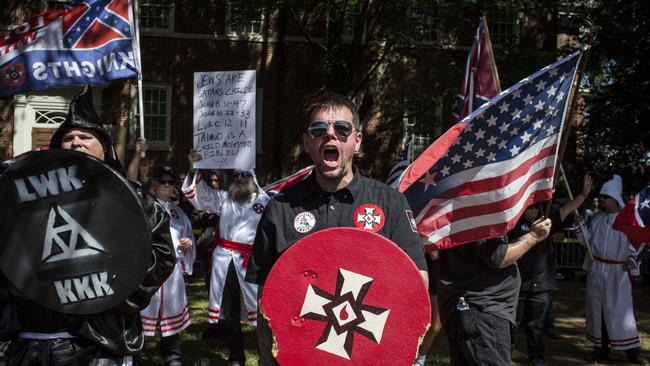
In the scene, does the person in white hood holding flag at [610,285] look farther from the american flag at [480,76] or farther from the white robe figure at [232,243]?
the white robe figure at [232,243]

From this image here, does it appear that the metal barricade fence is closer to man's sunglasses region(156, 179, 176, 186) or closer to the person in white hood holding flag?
the person in white hood holding flag

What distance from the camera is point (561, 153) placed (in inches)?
188

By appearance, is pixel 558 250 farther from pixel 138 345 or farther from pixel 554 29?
pixel 138 345

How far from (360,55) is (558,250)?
796 centimetres

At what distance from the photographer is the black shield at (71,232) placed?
3168mm

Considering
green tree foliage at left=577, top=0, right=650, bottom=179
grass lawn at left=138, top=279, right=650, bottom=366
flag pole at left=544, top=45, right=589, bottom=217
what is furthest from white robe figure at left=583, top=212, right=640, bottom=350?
green tree foliage at left=577, top=0, right=650, bottom=179

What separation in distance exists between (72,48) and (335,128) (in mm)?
4731

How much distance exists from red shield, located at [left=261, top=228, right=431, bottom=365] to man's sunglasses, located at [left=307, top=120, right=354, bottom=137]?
42 centimetres

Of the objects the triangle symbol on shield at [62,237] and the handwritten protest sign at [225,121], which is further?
the handwritten protest sign at [225,121]

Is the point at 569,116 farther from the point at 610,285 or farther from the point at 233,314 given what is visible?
the point at 610,285

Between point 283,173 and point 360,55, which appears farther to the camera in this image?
point 283,173

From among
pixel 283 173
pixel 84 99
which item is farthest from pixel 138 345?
pixel 283 173

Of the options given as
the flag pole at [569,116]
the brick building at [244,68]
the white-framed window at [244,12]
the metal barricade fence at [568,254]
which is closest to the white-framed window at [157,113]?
the brick building at [244,68]

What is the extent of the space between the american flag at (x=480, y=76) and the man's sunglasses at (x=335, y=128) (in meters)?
4.74
